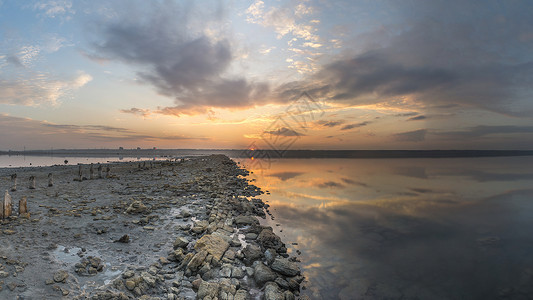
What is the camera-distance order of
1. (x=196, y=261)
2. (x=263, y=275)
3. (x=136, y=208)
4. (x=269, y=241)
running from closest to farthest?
1. (x=263, y=275)
2. (x=196, y=261)
3. (x=269, y=241)
4. (x=136, y=208)

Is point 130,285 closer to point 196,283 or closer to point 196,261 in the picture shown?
point 196,283

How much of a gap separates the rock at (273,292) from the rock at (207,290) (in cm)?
151

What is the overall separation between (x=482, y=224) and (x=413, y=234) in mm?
6773

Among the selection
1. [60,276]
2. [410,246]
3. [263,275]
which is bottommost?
[410,246]

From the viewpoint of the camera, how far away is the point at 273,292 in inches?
274

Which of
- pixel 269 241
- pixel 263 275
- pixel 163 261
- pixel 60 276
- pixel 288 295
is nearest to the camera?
pixel 60 276

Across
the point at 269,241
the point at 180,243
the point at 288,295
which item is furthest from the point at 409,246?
the point at 180,243

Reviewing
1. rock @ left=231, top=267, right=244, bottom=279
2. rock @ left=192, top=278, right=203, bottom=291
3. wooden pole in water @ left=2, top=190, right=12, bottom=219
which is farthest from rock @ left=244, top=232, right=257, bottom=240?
wooden pole in water @ left=2, top=190, right=12, bottom=219

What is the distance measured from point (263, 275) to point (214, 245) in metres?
2.50

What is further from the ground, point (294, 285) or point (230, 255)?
point (230, 255)

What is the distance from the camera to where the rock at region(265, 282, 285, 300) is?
268 inches

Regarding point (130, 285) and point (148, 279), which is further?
point (148, 279)

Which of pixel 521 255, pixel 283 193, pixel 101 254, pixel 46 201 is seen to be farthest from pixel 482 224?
pixel 46 201

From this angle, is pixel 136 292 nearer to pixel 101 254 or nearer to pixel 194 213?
pixel 101 254
